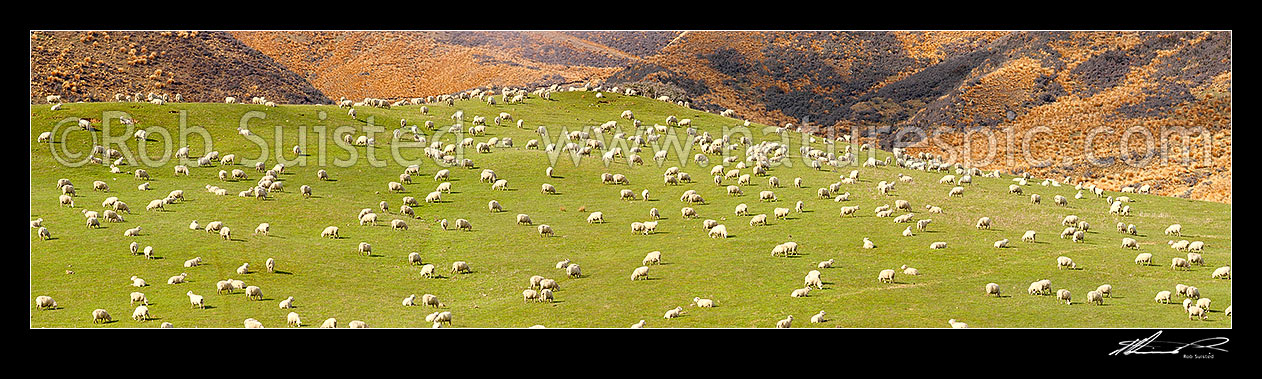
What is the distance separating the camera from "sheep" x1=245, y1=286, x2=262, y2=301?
111ft

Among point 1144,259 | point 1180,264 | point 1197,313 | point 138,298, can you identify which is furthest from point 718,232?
point 138,298

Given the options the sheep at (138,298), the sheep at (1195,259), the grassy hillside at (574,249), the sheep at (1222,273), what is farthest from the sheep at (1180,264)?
the sheep at (138,298)

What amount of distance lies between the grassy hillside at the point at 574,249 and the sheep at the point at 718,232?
63cm

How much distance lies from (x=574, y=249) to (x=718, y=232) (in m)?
5.66

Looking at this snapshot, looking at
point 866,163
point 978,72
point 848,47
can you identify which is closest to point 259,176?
point 866,163

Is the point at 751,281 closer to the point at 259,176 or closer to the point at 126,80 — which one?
the point at 259,176

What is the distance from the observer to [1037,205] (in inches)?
1953

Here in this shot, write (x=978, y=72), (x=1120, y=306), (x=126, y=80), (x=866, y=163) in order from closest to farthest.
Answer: (x=1120, y=306) < (x=866, y=163) < (x=126, y=80) < (x=978, y=72)

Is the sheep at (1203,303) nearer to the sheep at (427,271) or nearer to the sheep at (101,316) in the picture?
the sheep at (427,271)

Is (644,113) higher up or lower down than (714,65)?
lower down

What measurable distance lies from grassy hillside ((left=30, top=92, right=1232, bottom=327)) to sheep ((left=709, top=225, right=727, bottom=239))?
2.08 feet

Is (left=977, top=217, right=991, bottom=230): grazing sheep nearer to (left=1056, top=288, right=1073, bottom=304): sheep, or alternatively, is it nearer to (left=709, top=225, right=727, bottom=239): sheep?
(left=709, top=225, right=727, bottom=239): sheep

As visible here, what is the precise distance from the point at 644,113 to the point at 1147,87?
1550 inches

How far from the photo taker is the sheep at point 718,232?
4194 centimetres
